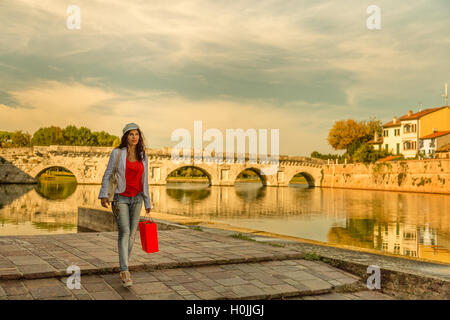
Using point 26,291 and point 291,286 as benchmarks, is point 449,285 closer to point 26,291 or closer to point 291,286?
point 291,286

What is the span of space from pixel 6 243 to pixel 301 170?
2121 inches

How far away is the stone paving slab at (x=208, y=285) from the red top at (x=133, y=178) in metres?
0.97

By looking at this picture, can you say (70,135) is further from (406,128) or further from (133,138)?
(133,138)

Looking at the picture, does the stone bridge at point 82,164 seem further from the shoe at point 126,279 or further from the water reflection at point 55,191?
the shoe at point 126,279

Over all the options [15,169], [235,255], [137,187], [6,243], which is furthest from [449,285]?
[15,169]

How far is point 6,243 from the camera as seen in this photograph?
6.23 m

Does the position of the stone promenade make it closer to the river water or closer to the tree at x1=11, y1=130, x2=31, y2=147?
the river water

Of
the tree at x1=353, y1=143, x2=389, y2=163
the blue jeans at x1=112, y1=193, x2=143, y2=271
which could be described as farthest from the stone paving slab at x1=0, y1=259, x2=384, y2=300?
the tree at x1=353, y1=143, x2=389, y2=163

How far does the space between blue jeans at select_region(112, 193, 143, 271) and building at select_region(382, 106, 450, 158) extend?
2128 inches

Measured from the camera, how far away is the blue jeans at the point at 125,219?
453cm

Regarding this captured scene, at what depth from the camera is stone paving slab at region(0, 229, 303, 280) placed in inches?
191

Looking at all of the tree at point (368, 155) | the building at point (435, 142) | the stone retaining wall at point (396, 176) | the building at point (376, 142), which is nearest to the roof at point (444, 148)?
the building at point (435, 142)

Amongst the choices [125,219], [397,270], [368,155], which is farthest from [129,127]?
[368,155]

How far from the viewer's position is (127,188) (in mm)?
4586
